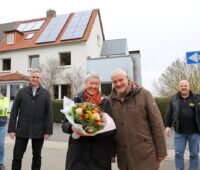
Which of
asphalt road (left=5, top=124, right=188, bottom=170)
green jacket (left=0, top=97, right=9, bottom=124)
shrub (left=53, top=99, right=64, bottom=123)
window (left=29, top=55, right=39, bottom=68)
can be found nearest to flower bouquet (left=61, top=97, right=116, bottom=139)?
green jacket (left=0, top=97, right=9, bottom=124)

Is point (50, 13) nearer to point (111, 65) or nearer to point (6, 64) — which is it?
point (6, 64)

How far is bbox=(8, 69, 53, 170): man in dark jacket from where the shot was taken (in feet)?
15.6

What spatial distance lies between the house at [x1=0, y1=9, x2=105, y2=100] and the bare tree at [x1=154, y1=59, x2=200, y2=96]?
8.35 meters

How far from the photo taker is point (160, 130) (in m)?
3.37

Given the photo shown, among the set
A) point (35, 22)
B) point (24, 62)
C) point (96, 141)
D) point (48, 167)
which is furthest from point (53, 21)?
point (96, 141)

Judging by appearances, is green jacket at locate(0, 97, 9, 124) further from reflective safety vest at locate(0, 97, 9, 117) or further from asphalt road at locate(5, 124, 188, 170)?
asphalt road at locate(5, 124, 188, 170)

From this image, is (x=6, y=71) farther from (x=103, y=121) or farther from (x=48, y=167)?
(x=103, y=121)

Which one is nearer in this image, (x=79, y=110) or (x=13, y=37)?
(x=79, y=110)

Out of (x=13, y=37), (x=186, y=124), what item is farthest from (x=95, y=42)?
(x=186, y=124)

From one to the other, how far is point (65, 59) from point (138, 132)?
888 inches

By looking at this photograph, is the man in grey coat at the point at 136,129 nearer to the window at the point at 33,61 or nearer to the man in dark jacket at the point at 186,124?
the man in dark jacket at the point at 186,124

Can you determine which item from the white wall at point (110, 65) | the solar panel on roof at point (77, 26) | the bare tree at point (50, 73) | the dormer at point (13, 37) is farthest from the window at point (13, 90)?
the white wall at point (110, 65)

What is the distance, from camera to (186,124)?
17.6 feet

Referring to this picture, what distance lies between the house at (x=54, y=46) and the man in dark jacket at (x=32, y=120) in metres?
18.4
